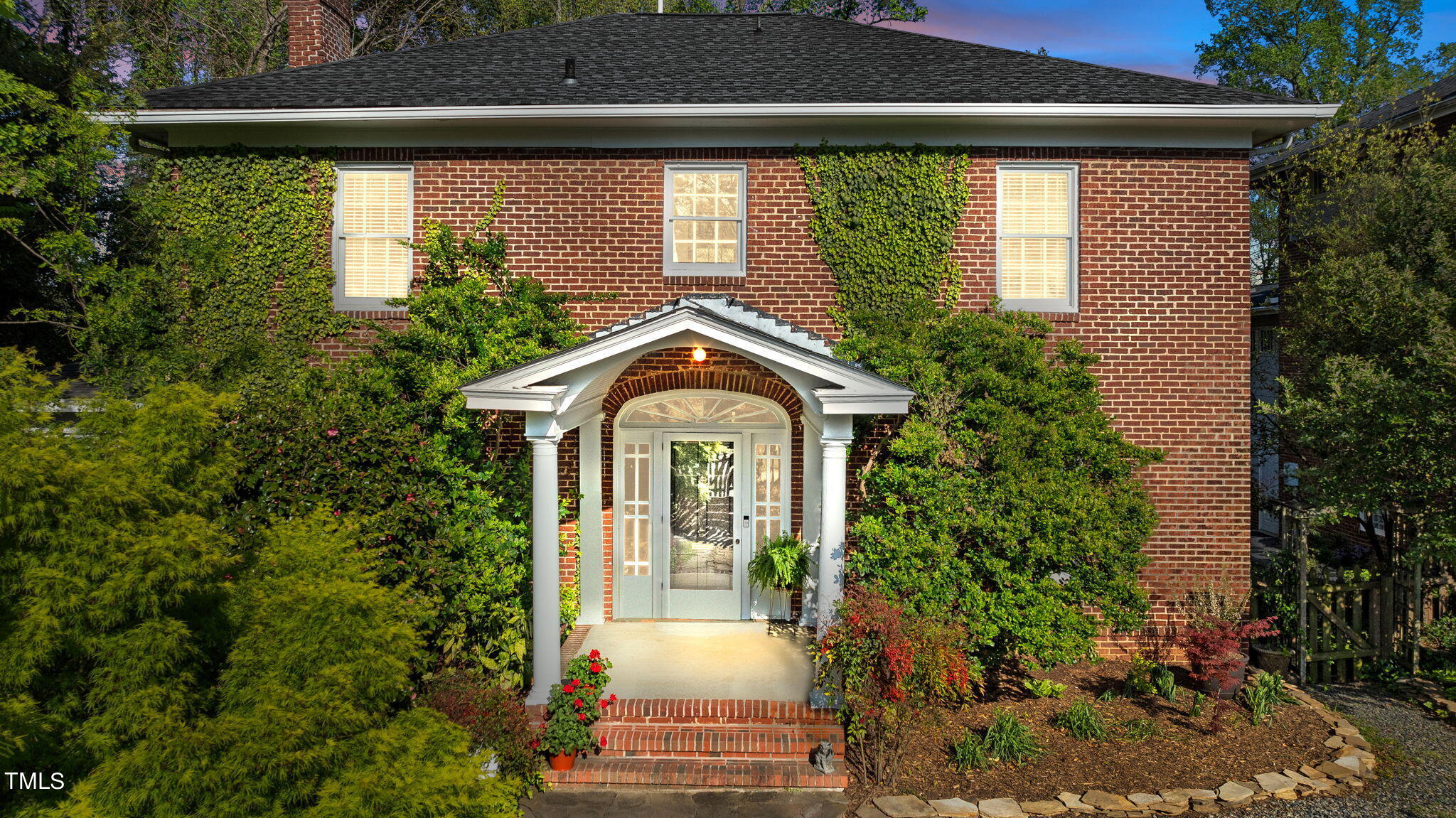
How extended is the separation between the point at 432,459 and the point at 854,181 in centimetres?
555

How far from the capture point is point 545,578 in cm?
723

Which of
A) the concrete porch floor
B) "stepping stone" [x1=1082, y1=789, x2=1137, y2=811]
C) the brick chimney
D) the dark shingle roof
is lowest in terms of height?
"stepping stone" [x1=1082, y1=789, x2=1137, y2=811]

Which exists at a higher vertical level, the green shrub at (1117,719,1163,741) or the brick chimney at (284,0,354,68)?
the brick chimney at (284,0,354,68)

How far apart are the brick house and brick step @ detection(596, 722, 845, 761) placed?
2.16m

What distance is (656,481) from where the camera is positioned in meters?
9.76

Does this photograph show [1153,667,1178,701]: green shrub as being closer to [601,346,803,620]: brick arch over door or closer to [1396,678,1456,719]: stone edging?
[1396,678,1456,719]: stone edging

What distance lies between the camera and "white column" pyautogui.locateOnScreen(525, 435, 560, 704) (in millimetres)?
7195

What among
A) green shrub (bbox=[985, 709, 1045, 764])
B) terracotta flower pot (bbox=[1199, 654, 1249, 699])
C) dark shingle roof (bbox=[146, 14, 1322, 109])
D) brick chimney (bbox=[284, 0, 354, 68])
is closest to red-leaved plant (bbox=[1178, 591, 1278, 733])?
terracotta flower pot (bbox=[1199, 654, 1249, 699])

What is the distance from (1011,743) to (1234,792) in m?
1.74

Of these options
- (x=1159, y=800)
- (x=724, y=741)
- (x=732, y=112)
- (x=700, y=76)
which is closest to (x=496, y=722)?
(x=724, y=741)

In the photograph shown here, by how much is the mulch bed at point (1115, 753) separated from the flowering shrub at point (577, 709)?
228 cm

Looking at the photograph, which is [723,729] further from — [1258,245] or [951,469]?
Answer: [1258,245]

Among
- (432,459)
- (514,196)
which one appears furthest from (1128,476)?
(514,196)

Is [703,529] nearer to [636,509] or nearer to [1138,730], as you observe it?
[636,509]
